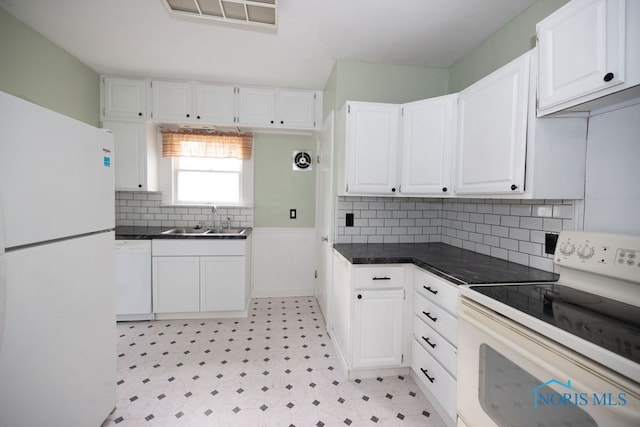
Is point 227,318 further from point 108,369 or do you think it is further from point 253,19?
point 253,19

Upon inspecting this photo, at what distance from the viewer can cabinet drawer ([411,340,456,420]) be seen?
5.14ft

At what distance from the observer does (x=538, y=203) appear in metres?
1.74

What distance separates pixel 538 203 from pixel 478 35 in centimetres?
140

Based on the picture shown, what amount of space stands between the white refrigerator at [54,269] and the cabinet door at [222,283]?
A: 1345 mm

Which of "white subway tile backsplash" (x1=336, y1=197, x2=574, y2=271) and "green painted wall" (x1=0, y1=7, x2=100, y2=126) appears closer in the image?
"white subway tile backsplash" (x1=336, y1=197, x2=574, y2=271)

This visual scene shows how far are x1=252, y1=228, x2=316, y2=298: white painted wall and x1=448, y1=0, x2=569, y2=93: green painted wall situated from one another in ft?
7.89

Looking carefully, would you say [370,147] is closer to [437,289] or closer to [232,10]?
[437,289]

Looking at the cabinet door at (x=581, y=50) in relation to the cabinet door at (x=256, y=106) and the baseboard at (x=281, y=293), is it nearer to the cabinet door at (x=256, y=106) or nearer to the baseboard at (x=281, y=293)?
the cabinet door at (x=256, y=106)

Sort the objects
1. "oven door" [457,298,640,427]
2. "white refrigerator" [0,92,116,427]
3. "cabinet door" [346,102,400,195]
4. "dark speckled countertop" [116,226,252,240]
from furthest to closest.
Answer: "dark speckled countertop" [116,226,252,240] → "cabinet door" [346,102,400,195] → "white refrigerator" [0,92,116,427] → "oven door" [457,298,640,427]

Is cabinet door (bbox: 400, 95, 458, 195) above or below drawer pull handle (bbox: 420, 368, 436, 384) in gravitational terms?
above

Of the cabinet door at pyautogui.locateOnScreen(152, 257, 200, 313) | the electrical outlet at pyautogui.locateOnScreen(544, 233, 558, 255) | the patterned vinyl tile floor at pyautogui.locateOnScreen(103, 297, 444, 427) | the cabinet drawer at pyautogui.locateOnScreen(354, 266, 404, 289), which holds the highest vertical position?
the electrical outlet at pyautogui.locateOnScreen(544, 233, 558, 255)

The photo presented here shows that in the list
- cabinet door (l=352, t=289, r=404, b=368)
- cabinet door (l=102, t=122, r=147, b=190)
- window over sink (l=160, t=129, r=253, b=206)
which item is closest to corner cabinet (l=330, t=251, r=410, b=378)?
cabinet door (l=352, t=289, r=404, b=368)

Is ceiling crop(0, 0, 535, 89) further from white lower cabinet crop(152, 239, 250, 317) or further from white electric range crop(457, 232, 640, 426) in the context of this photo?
white lower cabinet crop(152, 239, 250, 317)

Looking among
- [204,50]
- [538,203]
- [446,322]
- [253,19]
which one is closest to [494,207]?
[538,203]
